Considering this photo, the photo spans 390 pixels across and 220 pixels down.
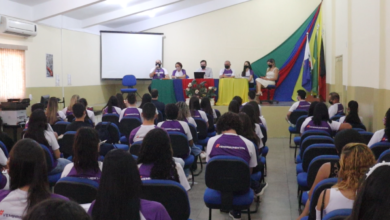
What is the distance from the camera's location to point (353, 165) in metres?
2.20

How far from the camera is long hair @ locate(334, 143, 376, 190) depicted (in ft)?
7.11

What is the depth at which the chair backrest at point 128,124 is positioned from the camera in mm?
5770

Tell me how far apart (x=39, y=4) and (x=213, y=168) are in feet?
27.4

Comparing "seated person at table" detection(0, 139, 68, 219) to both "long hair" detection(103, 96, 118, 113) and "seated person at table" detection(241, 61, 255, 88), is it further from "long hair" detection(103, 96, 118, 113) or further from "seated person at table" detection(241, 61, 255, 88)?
"seated person at table" detection(241, 61, 255, 88)

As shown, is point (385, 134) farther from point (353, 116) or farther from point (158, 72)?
point (158, 72)

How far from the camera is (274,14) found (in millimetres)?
12695

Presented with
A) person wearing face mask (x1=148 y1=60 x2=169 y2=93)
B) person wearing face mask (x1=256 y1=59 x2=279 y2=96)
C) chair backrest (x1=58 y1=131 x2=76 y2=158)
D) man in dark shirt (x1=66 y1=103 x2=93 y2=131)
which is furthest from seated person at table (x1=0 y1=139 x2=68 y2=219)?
person wearing face mask (x1=148 y1=60 x2=169 y2=93)

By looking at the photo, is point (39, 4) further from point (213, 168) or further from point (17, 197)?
point (17, 197)

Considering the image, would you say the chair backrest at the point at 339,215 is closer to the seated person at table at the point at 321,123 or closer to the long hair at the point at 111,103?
the seated person at table at the point at 321,123

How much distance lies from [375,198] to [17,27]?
9292mm

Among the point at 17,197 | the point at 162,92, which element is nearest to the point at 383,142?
the point at 17,197

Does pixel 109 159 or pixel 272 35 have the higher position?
pixel 272 35

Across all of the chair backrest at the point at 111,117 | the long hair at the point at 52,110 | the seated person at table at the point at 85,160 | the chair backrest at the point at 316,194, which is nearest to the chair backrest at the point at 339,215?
the chair backrest at the point at 316,194

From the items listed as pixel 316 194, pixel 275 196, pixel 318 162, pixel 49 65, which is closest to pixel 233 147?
pixel 318 162
